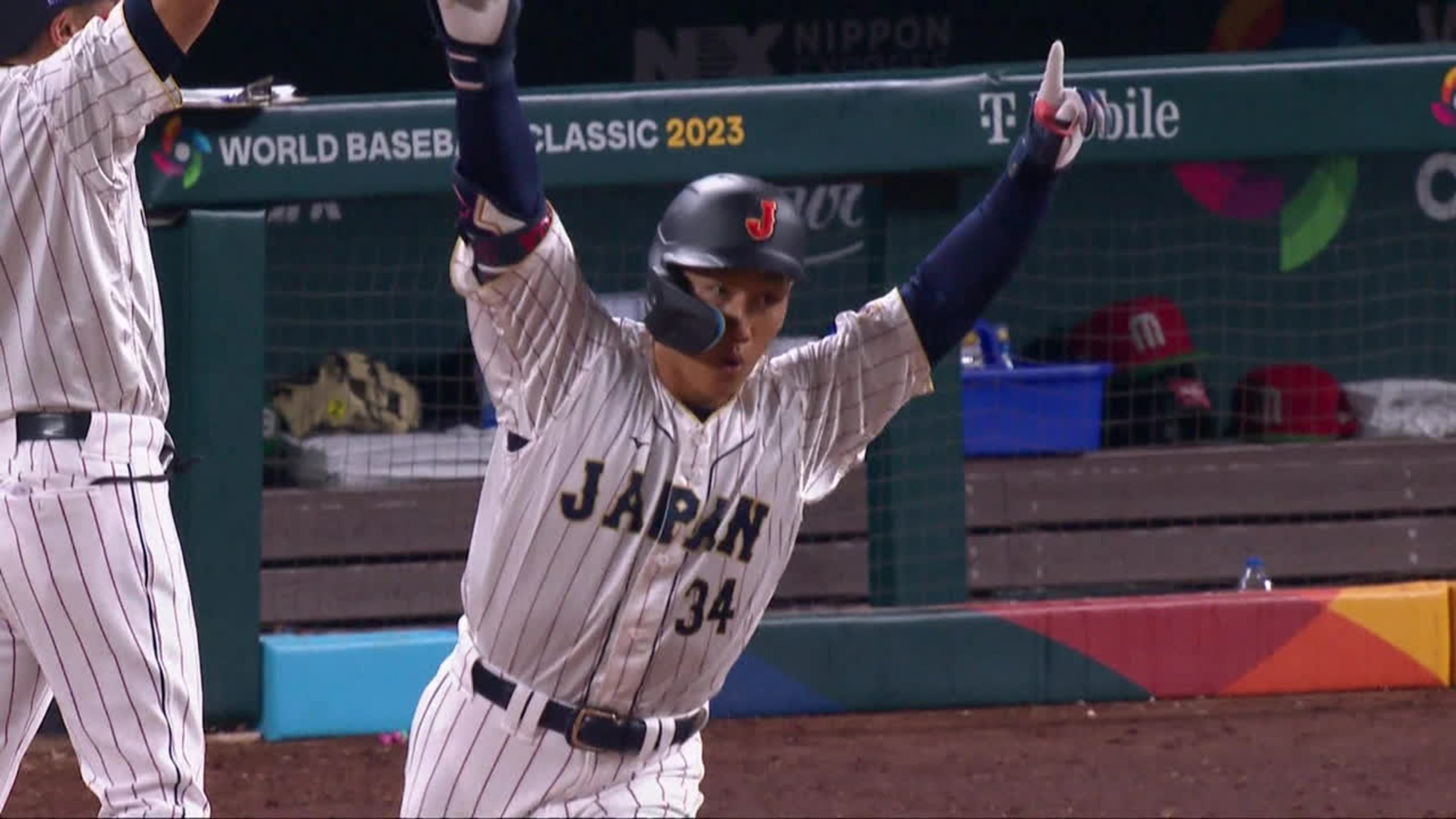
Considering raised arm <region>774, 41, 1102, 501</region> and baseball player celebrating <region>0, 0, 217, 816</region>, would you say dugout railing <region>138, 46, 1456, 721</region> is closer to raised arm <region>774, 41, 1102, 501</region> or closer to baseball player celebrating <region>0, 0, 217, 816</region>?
baseball player celebrating <region>0, 0, 217, 816</region>

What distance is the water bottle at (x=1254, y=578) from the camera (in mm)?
6902

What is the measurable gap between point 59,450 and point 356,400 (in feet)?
12.3

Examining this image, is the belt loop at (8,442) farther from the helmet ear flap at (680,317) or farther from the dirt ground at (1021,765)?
the dirt ground at (1021,765)

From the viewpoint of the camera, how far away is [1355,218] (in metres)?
8.20

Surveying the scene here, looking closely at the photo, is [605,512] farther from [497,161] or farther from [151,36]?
[151,36]

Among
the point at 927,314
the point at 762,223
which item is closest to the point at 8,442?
the point at 762,223

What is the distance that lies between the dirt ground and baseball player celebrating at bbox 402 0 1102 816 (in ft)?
8.43

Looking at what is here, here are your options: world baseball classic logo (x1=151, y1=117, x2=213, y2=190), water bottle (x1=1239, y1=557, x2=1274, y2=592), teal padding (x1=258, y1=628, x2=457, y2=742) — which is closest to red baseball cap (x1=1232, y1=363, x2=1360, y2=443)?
water bottle (x1=1239, y1=557, x2=1274, y2=592)

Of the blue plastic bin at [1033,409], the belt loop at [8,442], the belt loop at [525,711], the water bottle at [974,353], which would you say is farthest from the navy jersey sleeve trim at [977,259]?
the water bottle at [974,353]

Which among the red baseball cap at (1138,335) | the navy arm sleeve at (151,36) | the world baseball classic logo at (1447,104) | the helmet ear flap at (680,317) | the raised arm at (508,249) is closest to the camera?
the raised arm at (508,249)

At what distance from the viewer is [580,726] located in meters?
2.80

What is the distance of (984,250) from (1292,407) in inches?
199

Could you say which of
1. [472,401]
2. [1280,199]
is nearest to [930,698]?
[472,401]

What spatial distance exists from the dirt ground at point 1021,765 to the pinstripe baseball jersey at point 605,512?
259 cm
